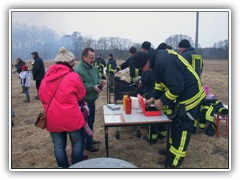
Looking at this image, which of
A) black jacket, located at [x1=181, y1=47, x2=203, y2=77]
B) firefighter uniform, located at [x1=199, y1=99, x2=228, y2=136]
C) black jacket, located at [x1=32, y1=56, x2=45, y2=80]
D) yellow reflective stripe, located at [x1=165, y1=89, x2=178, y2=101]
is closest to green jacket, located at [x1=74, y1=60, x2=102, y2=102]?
yellow reflective stripe, located at [x1=165, y1=89, x2=178, y2=101]

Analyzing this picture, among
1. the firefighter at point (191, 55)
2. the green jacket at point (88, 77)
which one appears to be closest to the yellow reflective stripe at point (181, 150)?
the green jacket at point (88, 77)

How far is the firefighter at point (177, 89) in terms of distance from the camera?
2785mm

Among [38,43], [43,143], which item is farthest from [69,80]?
[38,43]

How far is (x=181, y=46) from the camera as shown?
4.85m

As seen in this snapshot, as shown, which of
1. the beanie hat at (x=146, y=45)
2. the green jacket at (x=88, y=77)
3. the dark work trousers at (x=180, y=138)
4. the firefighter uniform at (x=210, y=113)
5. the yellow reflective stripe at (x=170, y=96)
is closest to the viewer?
the yellow reflective stripe at (x=170, y=96)

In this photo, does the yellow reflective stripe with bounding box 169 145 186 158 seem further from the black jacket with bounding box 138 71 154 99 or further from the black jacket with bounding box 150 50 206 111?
the black jacket with bounding box 138 71 154 99

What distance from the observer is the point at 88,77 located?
3.43m

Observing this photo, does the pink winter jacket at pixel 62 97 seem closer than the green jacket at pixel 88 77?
Yes

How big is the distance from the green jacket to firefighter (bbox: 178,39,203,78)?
2090 millimetres

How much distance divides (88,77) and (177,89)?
1349 mm

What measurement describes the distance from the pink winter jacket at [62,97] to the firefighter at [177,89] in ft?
2.98

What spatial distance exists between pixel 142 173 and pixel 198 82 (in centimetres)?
138

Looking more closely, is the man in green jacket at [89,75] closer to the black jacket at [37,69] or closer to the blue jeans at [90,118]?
the blue jeans at [90,118]

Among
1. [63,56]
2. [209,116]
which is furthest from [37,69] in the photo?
[209,116]
